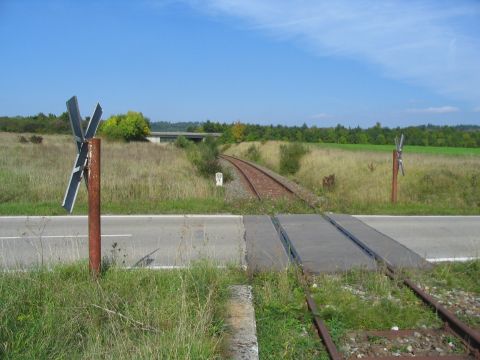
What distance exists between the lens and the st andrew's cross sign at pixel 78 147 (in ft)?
17.7

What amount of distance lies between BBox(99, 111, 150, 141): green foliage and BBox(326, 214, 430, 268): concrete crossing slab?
70679mm

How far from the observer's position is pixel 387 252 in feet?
28.3

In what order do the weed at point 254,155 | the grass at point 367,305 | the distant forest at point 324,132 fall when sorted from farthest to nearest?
the distant forest at point 324,132 < the weed at point 254,155 < the grass at point 367,305

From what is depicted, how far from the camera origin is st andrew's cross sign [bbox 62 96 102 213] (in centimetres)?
540

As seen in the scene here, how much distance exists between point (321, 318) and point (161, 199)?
1086 cm

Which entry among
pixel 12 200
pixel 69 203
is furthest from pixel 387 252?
pixel 12 200

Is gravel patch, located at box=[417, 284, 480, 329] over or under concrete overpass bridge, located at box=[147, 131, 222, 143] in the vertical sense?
under

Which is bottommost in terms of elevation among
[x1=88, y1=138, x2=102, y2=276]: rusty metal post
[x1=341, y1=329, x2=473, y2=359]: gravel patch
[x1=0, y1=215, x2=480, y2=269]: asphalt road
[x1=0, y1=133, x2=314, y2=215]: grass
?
[x1=341, y1=329, x2=473, y2=359]: gravel patch

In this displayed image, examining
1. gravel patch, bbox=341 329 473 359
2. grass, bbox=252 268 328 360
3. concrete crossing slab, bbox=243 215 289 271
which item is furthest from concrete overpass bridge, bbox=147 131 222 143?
gravel patch, bbox=341 329 473 359

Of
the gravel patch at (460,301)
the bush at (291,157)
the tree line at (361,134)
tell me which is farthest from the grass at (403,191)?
the tree line at (361,134)

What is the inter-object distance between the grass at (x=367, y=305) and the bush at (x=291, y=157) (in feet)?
92.2

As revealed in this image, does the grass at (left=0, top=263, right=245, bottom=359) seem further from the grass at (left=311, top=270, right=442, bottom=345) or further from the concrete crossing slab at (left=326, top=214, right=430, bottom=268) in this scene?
the concrete crossing slab at (left=326, top=214, right=430, bottom=268)

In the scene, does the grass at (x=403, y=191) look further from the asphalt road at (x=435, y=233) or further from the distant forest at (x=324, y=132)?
the distant forest at (x=324, y=132)

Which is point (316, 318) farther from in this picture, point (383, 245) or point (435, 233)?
point (435, 233)
